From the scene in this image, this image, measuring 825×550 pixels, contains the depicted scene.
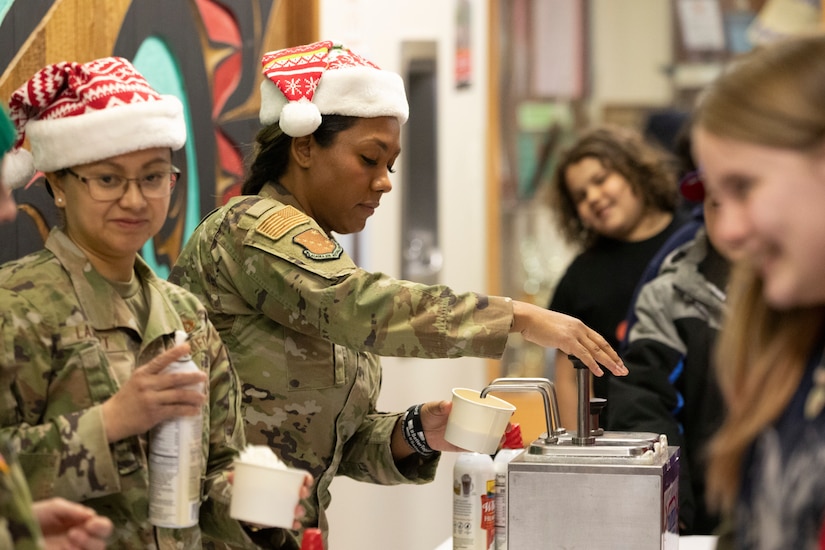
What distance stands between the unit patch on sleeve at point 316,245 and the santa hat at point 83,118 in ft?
1.13

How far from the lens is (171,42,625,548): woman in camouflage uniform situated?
79.7 inches

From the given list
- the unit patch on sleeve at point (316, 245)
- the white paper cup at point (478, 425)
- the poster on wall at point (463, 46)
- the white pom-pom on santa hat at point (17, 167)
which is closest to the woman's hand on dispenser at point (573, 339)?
the white paper cup at point (478, 425)

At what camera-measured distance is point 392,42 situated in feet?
13.9

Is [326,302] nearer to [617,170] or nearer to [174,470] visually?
[174,470]

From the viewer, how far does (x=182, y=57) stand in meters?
2.80

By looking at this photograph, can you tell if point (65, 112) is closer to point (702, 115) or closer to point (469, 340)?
point (469, 340)

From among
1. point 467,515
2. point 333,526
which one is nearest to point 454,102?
point 333,526

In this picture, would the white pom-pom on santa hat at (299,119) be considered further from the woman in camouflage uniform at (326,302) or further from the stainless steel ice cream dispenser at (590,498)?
the stainless steel ice cream dispenser at (590,498)

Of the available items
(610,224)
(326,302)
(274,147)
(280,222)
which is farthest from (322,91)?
(610,224)

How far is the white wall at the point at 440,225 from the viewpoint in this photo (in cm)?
386

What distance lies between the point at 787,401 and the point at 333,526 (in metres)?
2.53

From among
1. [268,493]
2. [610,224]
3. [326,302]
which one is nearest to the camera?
[268,493]

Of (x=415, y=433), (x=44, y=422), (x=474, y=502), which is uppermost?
(x=44, y=422)

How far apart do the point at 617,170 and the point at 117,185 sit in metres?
2.63
